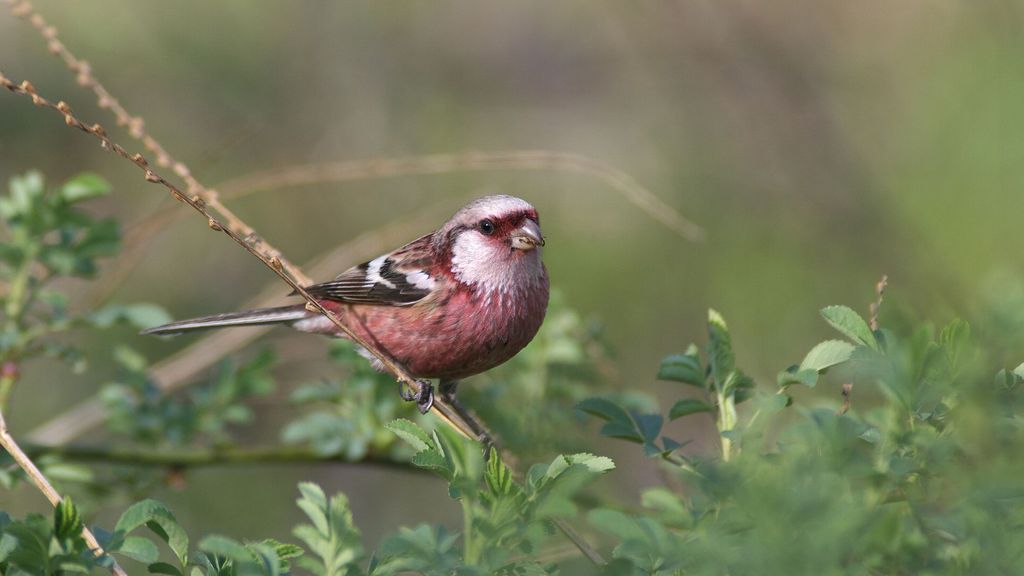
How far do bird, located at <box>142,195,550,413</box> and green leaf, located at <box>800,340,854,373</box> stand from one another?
5.34 feet

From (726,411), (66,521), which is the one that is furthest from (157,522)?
(726,411)

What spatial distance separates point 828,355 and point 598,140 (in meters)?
6.23

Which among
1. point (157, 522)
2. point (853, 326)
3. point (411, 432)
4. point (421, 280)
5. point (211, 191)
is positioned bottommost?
point (157, 522)

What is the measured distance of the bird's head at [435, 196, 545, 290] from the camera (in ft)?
12.6

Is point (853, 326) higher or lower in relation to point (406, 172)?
lower

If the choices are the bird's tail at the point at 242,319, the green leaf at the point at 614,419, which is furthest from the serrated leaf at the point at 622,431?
the bird's tail at the point at 242,319

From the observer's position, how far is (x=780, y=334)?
222 inches

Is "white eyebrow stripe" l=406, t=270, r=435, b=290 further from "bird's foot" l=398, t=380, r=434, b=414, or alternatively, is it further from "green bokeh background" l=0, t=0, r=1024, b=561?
"green bokeh background" l=0, t=0, r=1024, b=561

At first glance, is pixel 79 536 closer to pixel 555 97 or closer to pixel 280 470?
pixel 280 470

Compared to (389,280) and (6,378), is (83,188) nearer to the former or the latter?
(6,378)

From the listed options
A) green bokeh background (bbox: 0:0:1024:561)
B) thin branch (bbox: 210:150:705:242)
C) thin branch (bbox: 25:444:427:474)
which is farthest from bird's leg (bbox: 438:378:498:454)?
green bokeh background (bbox: 0:0:1024:561)

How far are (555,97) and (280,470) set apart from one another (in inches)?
144

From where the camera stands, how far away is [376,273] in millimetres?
4629

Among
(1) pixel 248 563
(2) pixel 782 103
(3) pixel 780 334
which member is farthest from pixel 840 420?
(2) pixel 782 103
